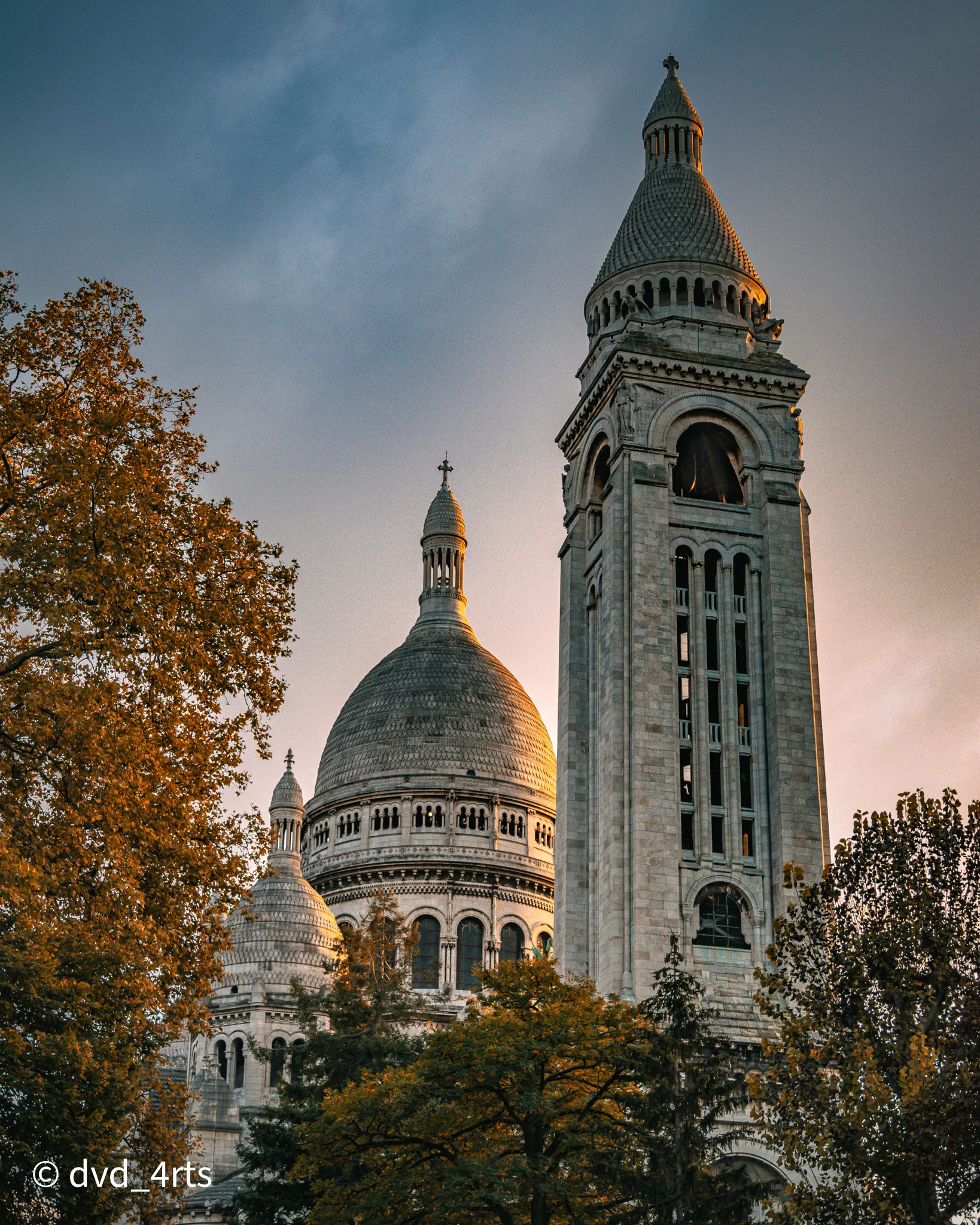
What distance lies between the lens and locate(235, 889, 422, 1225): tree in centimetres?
4016

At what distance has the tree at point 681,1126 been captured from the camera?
27.2 meters

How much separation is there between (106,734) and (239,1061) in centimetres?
5652

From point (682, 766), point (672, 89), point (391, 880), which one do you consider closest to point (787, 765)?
point (682, 766)

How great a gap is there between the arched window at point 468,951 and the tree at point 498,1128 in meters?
52.3

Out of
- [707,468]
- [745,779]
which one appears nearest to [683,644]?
A: [745,779]

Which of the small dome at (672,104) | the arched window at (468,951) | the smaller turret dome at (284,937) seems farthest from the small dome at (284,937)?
the small dome at (672,104)

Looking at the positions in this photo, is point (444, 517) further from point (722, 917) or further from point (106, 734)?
point (106, 734)

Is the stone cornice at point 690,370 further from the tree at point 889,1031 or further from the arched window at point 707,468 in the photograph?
the tree at point 889,1031

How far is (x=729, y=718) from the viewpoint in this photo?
51062 mm

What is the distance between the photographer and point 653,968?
45562 millimetres

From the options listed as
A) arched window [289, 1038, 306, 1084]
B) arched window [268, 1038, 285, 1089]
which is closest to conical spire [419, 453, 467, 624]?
arched window [268, 1038, 285, 1089]

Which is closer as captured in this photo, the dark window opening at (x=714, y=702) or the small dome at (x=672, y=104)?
the dark window opening at (x=714, y=702)

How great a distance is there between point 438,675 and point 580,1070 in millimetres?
68035

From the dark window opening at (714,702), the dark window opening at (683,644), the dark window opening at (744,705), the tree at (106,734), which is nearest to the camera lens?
the tree at (106,734)
